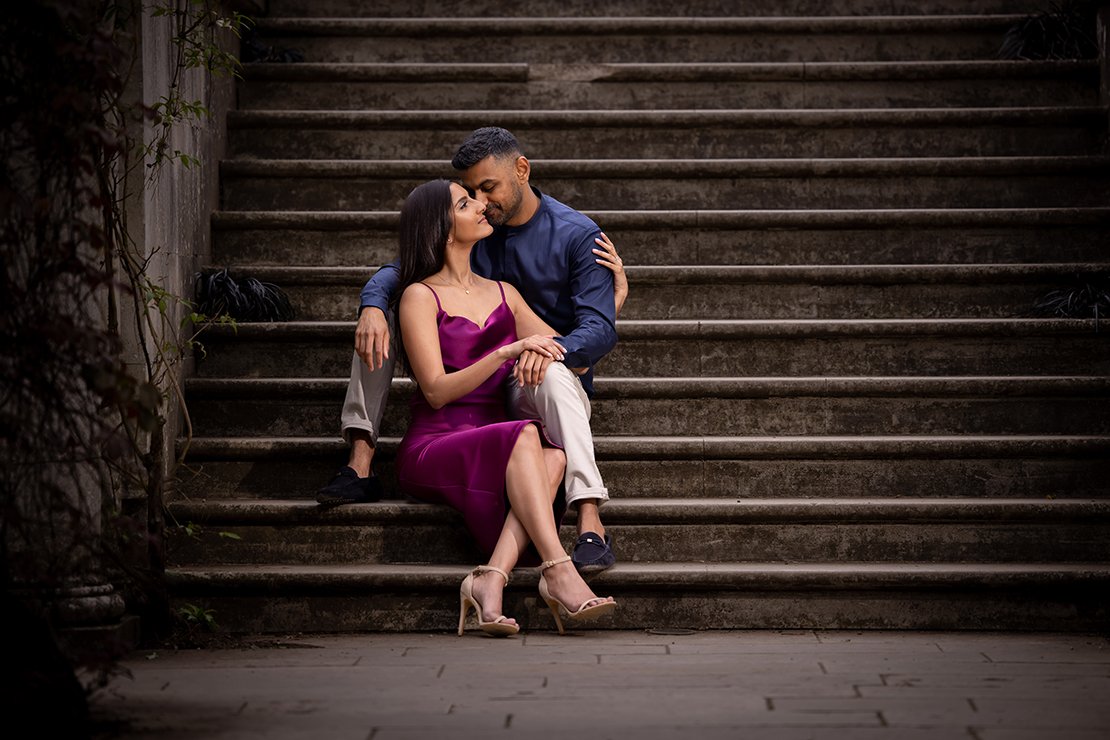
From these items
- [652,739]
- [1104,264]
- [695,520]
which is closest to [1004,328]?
[1104,264]

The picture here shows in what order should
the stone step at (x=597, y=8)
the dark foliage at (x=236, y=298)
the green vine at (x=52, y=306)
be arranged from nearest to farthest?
1. the green vine at (x=52, y=306)
2. the dark foliage at (x=236, y=298)
3. the stone step at (x=597, y=8)

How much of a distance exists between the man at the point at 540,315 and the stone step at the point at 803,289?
625 millimetres

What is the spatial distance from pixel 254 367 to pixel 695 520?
5.81 feet

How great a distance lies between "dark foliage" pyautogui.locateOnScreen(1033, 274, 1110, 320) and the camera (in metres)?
5.18

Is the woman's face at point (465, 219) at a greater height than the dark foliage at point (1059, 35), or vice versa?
the dark foliage at point (1059, 35)

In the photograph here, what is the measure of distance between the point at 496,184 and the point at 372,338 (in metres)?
0.73

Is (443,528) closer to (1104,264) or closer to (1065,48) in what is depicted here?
(1104,264)

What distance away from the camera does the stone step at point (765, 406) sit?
16.1ft

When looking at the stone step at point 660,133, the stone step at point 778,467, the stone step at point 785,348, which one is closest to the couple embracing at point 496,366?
the stone step at point 778,467

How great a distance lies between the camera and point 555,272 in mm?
4797

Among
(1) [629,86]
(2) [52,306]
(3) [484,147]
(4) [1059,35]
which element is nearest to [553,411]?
(3) [484,147]

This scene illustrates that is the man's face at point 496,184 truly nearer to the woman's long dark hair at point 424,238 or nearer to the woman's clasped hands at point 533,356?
Answer: the woman's long dark hair at point 424,238

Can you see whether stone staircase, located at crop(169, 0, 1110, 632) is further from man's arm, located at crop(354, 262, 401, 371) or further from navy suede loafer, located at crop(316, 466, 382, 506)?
man's arm, located at crop(354, 262, 401, 371)

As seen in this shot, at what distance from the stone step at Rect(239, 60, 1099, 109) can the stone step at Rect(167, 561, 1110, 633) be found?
8.66 ft
